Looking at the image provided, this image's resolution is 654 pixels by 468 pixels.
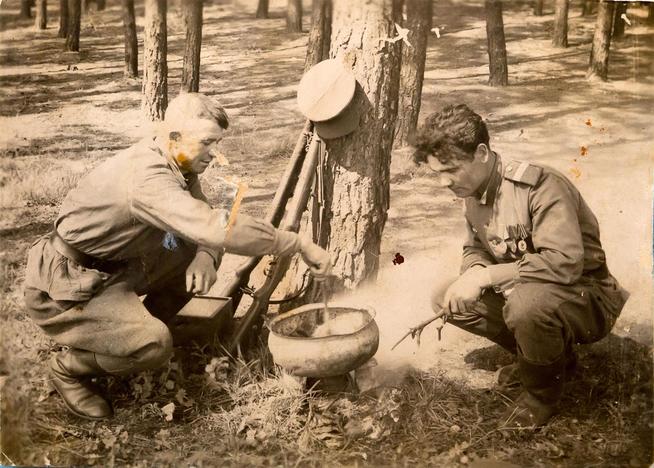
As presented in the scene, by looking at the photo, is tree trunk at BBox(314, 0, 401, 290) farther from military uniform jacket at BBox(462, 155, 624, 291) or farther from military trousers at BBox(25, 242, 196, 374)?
military trousers at BBox(25, 242, 196, 374)

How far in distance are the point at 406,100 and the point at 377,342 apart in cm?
134

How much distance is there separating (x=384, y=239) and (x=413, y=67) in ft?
3.28

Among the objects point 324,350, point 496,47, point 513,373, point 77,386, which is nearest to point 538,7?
point 496,47

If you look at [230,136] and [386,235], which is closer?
[230,136]

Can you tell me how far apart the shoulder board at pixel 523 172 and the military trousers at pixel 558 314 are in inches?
20.1

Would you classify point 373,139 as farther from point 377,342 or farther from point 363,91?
point 377,342

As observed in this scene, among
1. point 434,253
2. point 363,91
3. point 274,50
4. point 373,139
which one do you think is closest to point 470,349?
point 434,253

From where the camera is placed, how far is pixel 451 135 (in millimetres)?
3549

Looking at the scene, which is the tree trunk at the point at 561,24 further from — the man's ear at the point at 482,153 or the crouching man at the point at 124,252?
the crouching man at the point at 124,252

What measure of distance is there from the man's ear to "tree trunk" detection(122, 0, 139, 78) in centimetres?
191

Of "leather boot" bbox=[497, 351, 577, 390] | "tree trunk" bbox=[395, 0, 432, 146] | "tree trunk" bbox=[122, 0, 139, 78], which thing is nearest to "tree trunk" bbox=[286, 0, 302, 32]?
"tree trunk" bbox=[395, 0, 432, 146]

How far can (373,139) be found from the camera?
399 cm

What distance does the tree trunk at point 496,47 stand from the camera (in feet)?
12.2

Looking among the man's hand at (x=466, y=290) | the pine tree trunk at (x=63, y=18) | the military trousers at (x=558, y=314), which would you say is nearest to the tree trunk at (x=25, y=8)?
the pine tree trunk at (x=63, y=18)
